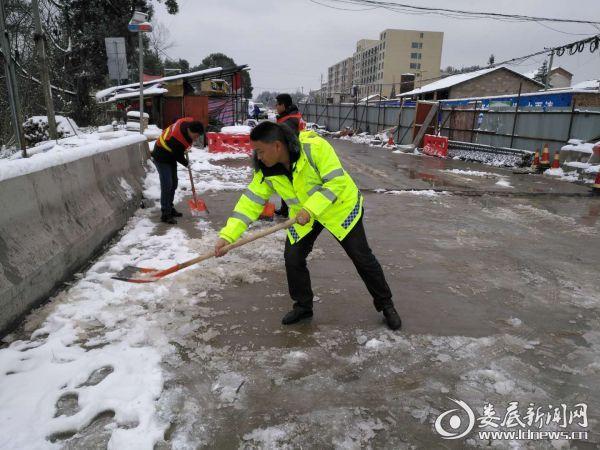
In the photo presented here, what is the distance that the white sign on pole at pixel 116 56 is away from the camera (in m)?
13.0

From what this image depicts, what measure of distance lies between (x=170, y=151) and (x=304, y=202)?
3448 millimetres

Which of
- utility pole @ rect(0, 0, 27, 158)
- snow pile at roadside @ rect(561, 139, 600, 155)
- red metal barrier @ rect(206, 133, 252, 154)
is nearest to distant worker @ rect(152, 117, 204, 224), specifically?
utility pole @ rect(0, 0, 27, 158)

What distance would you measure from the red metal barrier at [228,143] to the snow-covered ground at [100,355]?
9823 mm

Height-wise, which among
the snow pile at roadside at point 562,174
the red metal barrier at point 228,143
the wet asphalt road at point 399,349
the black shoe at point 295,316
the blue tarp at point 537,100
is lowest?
the snow pile at roadside at point 562,174

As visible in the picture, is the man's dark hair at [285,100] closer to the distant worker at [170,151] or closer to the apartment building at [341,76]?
the distant worker at [170,151]

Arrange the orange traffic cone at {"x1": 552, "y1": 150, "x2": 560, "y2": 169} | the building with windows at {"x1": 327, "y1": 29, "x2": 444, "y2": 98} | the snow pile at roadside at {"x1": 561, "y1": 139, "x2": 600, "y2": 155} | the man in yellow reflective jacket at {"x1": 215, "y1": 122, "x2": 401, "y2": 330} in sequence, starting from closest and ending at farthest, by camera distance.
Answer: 1. the man in yellow reflective jacket at {"x1": 215, "y1": 122, "x2": 401, "y2": 330}
2. the snow pile at roadside at {"x1": 561, "y1": 139, "x2": 600, "y2": 155}
3. the orange traffic cone at {"x1": 552, "y1": 150, "x2": 560, "y2": 169}
4. the building with windows at {"x1": 327, "y1": 29, "x2": 444, "y2": 98}

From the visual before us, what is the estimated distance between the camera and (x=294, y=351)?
2828 millimetres

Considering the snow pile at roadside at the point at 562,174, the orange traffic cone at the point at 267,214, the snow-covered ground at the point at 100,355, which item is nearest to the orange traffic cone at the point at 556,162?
the snow pile at roadside at the point at 562,174

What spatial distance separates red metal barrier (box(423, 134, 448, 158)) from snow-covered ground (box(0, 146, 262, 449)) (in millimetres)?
13556

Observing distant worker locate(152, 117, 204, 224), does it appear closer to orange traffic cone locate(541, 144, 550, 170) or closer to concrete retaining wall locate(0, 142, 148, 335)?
concrete retaining wall locate(0, 142, 148, 335)

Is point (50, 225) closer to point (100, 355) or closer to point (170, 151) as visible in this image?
point (100, 355)

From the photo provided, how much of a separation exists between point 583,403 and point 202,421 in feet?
6.85

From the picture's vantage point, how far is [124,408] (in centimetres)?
220

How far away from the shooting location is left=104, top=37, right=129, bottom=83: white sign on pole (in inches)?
513
